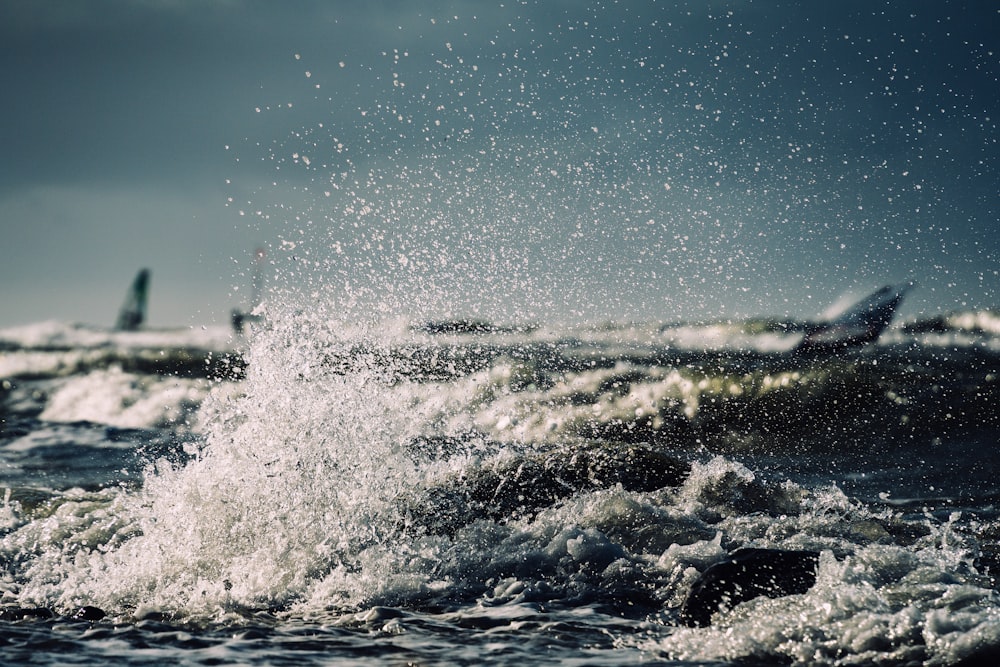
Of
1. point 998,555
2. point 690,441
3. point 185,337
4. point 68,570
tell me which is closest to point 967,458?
point 690,441

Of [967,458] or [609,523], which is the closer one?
[609,523]

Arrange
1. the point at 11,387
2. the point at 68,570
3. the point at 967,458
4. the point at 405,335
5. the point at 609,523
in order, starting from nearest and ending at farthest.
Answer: the point at 68,570 < the point at 609,523 < the point at 405,335 < the point at 967,458 < the point at 11,387

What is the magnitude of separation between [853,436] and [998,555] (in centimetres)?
864

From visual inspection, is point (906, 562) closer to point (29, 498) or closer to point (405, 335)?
point (405, 335)

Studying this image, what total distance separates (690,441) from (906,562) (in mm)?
9296

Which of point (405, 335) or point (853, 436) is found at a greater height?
point (405, 335)

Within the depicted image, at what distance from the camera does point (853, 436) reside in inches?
542

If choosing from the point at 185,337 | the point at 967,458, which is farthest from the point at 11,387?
the point at 967,458

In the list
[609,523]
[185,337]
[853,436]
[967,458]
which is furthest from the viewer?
[185,337]

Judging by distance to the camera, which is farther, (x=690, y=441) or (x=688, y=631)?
(x=690, y=441)

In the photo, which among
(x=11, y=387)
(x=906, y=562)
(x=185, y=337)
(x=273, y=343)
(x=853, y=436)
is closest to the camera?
(x=906, y=562)

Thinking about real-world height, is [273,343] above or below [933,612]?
above

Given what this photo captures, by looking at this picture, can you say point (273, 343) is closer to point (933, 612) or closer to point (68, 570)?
point (68, 570)

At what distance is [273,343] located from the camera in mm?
6961
